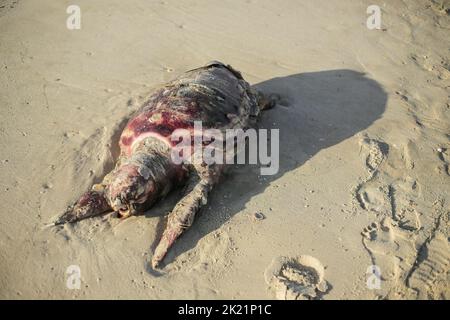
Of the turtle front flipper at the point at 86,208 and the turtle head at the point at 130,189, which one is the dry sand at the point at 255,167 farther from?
the turtle head at the point at 130,189

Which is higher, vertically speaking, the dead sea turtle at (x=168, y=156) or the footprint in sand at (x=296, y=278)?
the dead sea turtle at (x=168, y=156)

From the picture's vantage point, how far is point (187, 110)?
364cm

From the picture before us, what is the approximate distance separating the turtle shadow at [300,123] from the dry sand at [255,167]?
0.02 metres

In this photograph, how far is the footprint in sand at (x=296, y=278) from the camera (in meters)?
3.02

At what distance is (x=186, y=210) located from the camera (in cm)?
337

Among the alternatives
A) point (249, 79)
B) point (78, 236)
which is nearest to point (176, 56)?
point (249, 79)

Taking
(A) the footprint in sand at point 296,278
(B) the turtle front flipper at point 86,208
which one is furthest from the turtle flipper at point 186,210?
(A) the footprint in sand at point 296,278

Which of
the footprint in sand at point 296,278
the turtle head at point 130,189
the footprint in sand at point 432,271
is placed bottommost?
the footprint in sand at point 296,278

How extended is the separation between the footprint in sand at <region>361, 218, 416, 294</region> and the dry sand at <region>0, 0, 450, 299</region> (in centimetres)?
1

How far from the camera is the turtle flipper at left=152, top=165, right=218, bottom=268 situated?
10.7 feet

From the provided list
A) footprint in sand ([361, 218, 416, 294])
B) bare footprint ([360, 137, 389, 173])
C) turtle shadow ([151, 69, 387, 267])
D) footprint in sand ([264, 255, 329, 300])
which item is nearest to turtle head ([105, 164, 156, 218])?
turtle shadow ([151, 69, 387, 267])

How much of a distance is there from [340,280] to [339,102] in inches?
93.0

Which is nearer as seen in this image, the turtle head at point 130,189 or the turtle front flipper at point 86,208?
the turtle head at point 130,189

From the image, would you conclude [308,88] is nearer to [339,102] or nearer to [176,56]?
[339,102]
